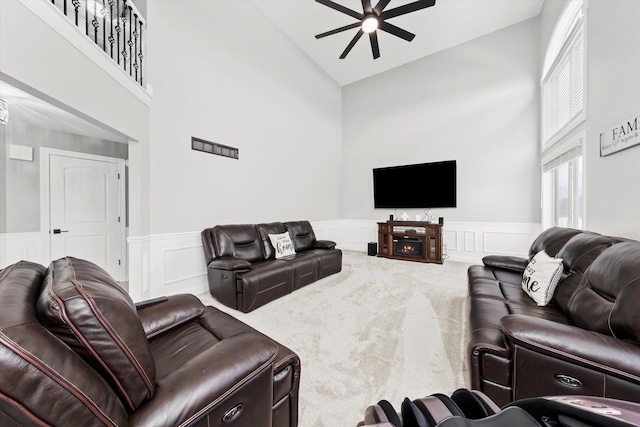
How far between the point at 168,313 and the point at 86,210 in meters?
3.43

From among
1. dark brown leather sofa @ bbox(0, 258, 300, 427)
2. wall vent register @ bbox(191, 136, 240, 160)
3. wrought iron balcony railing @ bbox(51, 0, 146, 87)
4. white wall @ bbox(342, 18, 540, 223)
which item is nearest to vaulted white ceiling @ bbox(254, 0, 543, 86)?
white wall @ bbox(342, 18, 540, 223)

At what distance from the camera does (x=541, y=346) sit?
1028 mm

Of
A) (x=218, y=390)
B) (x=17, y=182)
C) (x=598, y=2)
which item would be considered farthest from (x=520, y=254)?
(x=17, y=182)

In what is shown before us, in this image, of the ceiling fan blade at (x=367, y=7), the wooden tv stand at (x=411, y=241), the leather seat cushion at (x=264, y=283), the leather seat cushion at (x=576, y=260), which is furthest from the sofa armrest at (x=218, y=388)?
the wooden tv stand at (x=411, y=241)

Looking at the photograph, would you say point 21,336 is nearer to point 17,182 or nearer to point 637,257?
point 637,257

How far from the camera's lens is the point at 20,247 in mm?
3018

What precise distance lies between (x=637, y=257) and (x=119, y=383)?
7.20 feet

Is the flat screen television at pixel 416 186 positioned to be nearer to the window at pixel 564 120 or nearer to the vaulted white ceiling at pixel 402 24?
the window at pixel 564 120

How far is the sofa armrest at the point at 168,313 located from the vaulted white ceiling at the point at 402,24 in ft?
15.2

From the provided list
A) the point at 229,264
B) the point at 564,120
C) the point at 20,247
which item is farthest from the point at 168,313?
the point at 564,120

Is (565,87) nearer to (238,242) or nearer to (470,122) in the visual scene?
(470,122)

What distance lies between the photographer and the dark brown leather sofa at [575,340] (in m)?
0.94

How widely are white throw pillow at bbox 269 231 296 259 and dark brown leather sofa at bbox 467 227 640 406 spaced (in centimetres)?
251

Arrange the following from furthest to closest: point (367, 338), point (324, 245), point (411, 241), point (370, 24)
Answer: point (411, 241)
point (324, 245)
point (370, 24)
point (367, 338)
